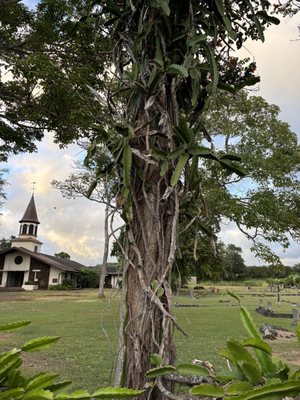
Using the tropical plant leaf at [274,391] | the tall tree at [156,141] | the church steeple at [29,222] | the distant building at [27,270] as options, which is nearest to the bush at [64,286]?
the distant building at [27,270]

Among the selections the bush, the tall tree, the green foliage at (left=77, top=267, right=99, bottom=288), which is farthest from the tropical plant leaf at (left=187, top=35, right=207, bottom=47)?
the green foliage at (left=77, top=267, right=99, bottom=288)

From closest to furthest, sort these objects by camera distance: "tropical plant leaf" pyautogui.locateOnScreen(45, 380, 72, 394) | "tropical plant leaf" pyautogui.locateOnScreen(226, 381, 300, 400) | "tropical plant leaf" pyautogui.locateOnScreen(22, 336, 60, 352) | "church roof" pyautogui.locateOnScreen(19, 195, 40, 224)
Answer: "tropical plant leaf" pyautogui.locateOnScreen(226, 381, 300, 400), "tropical plant leaf" pyautogui.locateOnScreen(45, 380, 72, 394), "tropical plant leaf" pyautogui.locateOnScreen(22, 336, 60, 352), "church roof" pyautogui.locateOnScreen(19, 195, 40, 224)

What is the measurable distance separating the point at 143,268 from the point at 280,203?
11681 millimetres

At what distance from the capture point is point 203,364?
131cm

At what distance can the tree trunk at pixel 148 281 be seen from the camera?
1470 millimetres

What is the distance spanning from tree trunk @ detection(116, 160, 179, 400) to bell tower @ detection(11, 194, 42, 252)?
1573 inches

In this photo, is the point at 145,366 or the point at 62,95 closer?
the point at 145,366

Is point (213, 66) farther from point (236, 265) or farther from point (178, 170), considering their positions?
point (236, 265)

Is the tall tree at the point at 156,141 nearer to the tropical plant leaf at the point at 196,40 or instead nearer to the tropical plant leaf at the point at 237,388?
the tropical plant leaf at the point at 196,40

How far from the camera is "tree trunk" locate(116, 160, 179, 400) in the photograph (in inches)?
57.9

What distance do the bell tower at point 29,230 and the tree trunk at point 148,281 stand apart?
131 feet

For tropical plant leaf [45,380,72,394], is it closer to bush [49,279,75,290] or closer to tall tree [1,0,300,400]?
tall tree [1,0,300,400]

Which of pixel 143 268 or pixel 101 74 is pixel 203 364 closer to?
pixel 143 268

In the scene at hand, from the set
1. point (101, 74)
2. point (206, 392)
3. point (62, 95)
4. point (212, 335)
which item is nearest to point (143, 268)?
point (206, 392)
